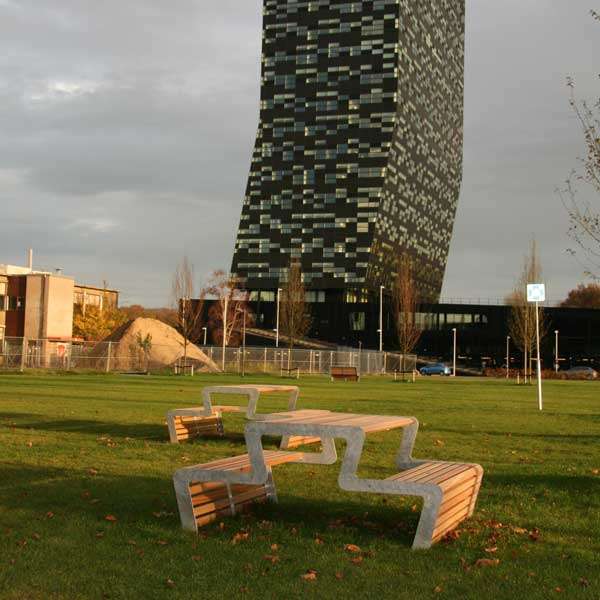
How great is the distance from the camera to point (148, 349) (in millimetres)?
55469

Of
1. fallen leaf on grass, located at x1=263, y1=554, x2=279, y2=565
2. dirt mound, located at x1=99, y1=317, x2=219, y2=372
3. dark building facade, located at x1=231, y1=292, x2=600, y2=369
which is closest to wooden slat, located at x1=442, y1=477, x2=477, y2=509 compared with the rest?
fallen leaf on grass, located at x1=263, y1=554, x2=279, y2=565

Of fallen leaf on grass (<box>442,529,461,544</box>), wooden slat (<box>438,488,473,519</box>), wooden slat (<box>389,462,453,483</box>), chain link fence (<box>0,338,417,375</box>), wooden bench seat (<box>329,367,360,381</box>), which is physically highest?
chain link fence (<box>0,338,417,375</box>)


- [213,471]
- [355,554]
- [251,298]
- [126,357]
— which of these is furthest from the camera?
[251,298]

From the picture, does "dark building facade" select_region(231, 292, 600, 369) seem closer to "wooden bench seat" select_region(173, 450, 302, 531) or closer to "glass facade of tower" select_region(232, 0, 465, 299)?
"glass facade of tower" select_region(232, 0, 465, 299)

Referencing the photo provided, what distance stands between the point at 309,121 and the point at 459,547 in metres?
141

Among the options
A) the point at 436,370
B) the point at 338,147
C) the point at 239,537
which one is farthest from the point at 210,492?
the point at 338,147

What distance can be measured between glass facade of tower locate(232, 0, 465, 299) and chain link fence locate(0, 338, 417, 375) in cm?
6305

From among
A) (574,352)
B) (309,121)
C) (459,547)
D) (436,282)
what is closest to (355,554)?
(459,547)

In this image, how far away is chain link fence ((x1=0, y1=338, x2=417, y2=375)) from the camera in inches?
1924

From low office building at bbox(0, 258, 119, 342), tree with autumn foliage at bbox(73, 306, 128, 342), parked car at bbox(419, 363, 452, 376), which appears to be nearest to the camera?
low office building at bbox(0, 258, 119, 342)

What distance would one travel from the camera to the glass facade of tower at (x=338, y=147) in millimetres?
136625

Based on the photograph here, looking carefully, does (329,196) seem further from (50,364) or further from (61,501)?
(61,501)

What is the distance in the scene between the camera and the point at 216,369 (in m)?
58.1

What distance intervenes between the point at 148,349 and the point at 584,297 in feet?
345
